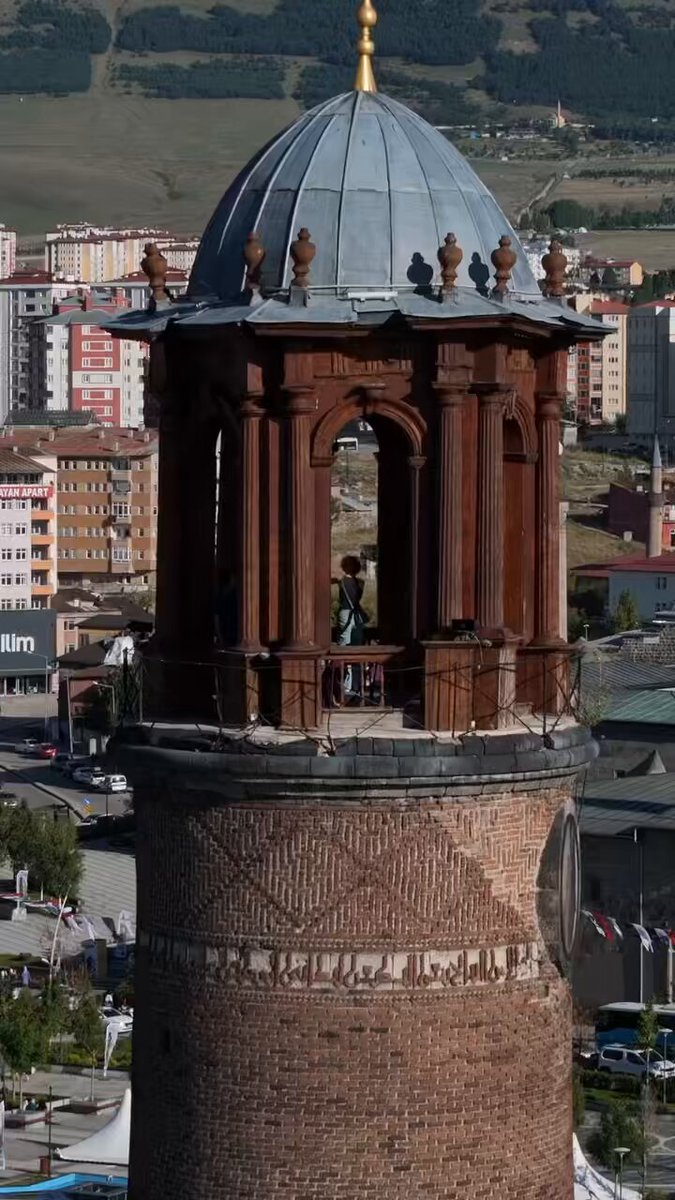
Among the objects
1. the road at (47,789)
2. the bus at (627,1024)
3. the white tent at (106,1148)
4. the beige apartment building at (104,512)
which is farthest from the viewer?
the beige apartment building at (104,512)

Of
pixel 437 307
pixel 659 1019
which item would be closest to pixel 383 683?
pixel 437 307

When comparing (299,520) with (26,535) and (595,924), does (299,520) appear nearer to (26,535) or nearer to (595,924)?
(595,924)

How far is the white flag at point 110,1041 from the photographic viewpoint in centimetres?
5770

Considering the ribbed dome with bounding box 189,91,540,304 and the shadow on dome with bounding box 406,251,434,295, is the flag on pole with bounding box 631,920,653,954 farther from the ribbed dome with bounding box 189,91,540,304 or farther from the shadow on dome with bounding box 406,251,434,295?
the shadow on dome with bounding box 406,251,434,295

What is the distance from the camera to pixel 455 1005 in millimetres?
14414

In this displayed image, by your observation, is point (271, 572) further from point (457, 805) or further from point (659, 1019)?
point (659, 1019)

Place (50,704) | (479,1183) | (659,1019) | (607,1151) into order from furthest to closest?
(50,704) → (659,1019) → (607,1151) → (479,1183)

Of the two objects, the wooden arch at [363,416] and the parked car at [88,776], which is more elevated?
the wooden arch at [363,416]

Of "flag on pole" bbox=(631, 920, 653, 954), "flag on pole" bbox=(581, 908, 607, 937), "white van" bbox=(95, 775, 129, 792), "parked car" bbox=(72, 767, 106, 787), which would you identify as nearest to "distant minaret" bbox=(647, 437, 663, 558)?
"parked car" bbox=(72, 767, 106, 787)

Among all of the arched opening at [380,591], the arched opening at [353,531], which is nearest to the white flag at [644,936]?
the arched opening at [353,531]

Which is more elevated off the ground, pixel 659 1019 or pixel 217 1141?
pixel 217 1141

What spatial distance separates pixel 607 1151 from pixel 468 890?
34.0m

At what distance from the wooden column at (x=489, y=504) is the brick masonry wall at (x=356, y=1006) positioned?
2.67 feet

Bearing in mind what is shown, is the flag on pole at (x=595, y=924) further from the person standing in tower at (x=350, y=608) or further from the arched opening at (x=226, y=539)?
the arched opening at (x=226, y=539)
